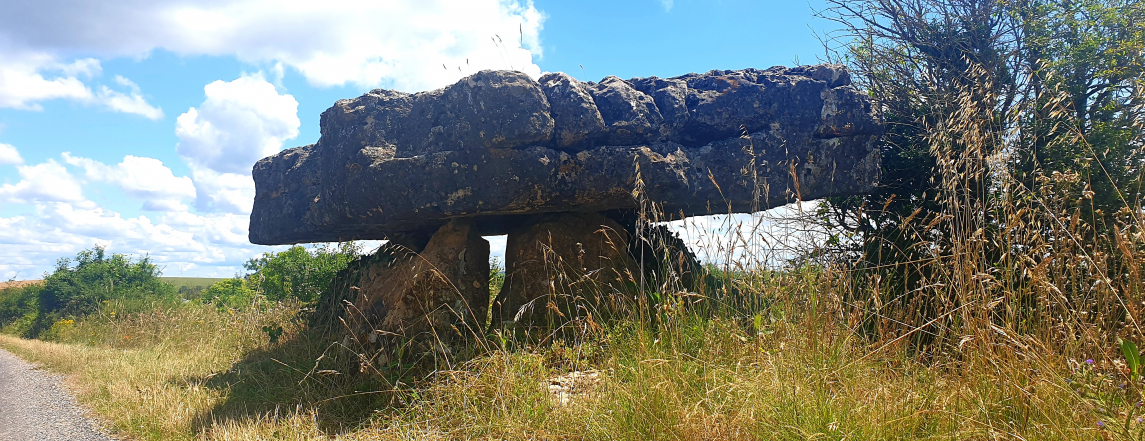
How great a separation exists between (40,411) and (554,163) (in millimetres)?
5122

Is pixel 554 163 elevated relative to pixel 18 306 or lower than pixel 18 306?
elevated

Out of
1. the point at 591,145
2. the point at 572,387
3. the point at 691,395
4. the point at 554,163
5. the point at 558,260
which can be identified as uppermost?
the point at 591,145

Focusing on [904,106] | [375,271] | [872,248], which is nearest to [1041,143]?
[904,106]

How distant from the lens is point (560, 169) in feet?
17.4

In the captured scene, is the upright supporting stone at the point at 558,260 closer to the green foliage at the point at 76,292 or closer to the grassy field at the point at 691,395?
the grassy field at the point at 691,395

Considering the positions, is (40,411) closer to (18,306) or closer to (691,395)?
(691,395)

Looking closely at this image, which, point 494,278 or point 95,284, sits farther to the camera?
point 95,284

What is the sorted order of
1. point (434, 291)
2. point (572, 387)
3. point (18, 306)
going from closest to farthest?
point (572, 387), point (434, 291), point (18, 306)

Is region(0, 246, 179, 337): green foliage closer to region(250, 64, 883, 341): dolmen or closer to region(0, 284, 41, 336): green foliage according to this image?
region(0, 284, 41, 336): green foliage

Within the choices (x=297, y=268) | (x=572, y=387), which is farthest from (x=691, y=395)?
(x=297, y=268)

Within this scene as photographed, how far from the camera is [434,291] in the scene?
5562 millimetres

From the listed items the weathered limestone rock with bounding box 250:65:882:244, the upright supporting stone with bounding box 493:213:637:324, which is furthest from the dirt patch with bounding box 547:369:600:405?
the weathered limestone rock with bounding box 250:65:882:244

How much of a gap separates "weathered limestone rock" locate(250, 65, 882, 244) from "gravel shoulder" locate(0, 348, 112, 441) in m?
2.50

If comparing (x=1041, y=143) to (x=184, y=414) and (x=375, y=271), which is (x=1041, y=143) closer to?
(x=375, y=271)
